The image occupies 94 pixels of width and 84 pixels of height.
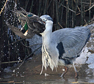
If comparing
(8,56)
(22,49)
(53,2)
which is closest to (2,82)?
(8,56)

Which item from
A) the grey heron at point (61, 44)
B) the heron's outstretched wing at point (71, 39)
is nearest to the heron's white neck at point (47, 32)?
the grey heron at point (61, 44)

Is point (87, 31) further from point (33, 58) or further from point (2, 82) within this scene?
point (2, 82)

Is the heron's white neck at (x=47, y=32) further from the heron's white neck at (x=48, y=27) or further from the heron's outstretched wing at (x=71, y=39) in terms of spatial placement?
the heron's outstretched wing at (x=71, y=39)

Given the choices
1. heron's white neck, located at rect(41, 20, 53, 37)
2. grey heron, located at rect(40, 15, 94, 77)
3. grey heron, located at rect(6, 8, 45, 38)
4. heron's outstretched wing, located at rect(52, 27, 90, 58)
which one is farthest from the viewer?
heron's outstretched wing, located at rect(52, 27, 90, 58)

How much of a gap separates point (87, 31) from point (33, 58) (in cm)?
137

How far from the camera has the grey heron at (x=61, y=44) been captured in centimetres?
453

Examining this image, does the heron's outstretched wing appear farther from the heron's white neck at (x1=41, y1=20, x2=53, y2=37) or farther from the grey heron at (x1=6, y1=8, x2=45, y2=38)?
the grey heron at (x1=6, y1=8, x2=45, y2=38)

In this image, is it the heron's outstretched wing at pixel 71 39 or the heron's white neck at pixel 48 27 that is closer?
the heron's white neck at pixel 48 27

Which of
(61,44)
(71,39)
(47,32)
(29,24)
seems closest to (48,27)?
(47,32)

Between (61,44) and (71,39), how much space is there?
26 centimetres

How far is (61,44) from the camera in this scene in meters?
4.83

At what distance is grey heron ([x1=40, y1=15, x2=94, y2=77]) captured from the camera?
453 centimetres

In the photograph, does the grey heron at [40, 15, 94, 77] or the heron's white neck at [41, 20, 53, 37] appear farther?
the grey heron at [40, 15, 94, 77]

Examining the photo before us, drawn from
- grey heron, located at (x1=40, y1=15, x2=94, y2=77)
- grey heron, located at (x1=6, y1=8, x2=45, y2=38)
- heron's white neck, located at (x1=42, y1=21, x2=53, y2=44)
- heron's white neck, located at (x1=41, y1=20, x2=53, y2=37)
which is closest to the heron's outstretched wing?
grey heron, located at (x1=40, y1=15, x2=94, y2=77)
